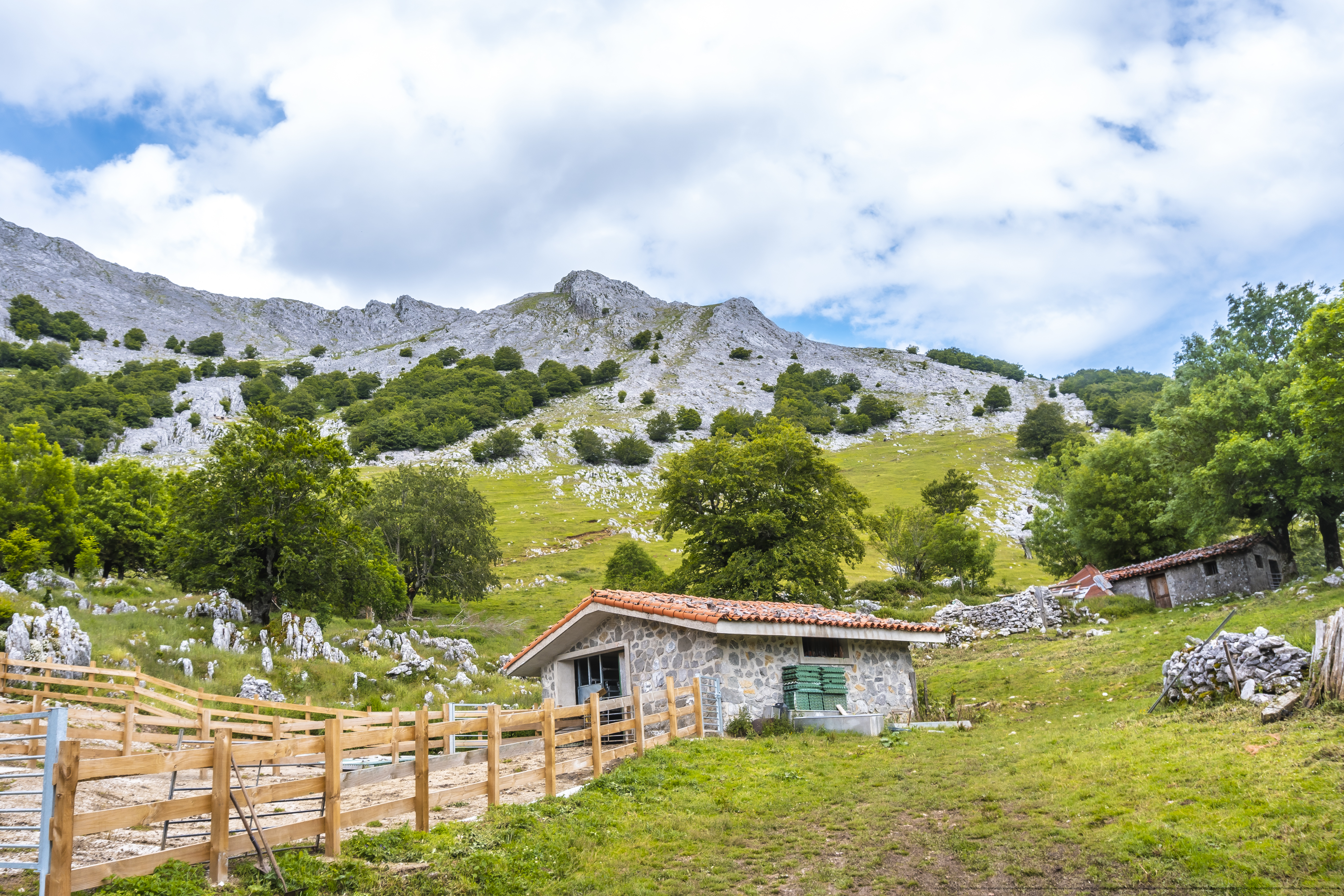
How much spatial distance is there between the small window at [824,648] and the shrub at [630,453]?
236ft

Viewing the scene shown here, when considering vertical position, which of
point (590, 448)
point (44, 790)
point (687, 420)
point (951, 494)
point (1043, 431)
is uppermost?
point (687, 420)

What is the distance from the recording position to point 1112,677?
61.6ft

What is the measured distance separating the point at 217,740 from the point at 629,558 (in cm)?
3566

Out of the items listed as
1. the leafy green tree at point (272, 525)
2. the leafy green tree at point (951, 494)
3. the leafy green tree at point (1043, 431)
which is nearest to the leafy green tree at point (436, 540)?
the leafy green tree at point (272, 525)

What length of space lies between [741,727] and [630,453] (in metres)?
75.5

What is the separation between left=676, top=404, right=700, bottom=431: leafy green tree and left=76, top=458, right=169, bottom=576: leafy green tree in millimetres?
70473

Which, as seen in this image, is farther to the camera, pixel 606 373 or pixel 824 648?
pixel 606 373

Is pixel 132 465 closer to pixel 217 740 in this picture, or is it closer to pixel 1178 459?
pixel 217 740

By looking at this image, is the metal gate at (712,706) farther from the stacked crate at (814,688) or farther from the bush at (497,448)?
the bush at (497,448)

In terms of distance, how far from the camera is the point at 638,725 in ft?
38.6

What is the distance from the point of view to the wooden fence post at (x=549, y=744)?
9539mm

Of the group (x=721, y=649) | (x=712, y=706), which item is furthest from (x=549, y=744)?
(x=721, y=649)

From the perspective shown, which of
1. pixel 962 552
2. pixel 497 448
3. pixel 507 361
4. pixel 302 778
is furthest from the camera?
pixel 507 361

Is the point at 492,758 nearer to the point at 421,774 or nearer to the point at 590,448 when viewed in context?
the point at 421,774
